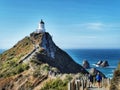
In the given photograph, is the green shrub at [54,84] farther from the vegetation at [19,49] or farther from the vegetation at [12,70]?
the vegetation at [19,49]

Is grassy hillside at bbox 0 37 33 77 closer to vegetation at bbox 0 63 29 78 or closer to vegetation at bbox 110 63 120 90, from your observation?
vegetation at bbox 0 63 29 78

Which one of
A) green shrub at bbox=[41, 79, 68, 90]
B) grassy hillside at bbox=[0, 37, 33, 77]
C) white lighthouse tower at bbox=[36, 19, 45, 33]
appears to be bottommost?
green shrub at bbox=[41, 79, 68, 90]

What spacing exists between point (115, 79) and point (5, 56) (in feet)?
222

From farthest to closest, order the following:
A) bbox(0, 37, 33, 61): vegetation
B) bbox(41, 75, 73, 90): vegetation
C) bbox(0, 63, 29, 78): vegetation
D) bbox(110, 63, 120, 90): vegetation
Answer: bbox(0, 37, 33, 61): vegetation, bbox(0, 63, 29, 78): vegetation, bbox(41, 75, 73, 90): vegetation, bbox(110, 63, 120, 90): vegetation

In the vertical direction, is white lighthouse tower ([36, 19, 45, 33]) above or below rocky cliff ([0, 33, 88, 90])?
above

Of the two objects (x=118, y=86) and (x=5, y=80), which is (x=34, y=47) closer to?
(x=5, y=80)

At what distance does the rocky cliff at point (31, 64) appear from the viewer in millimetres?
52562

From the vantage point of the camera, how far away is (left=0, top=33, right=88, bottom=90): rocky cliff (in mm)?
52562

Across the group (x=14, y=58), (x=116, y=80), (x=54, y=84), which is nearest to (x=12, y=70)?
(x=14, y=58)

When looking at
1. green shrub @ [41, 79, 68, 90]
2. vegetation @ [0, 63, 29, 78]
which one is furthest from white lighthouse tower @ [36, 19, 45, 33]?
green shrub @ [41, 79, 68, 90]

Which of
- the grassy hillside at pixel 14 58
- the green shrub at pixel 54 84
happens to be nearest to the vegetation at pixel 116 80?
the green shrub at pixel 54 84

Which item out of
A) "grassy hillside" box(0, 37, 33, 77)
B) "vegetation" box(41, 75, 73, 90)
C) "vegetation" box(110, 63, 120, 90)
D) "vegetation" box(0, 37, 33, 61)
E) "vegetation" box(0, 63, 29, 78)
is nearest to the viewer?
"vegetation" box(110, 63, 120, 90)

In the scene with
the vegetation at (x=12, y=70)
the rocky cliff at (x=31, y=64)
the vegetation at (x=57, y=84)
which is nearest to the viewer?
the vegetation at (x=57, y=84)

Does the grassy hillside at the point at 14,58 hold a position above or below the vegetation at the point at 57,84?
above
